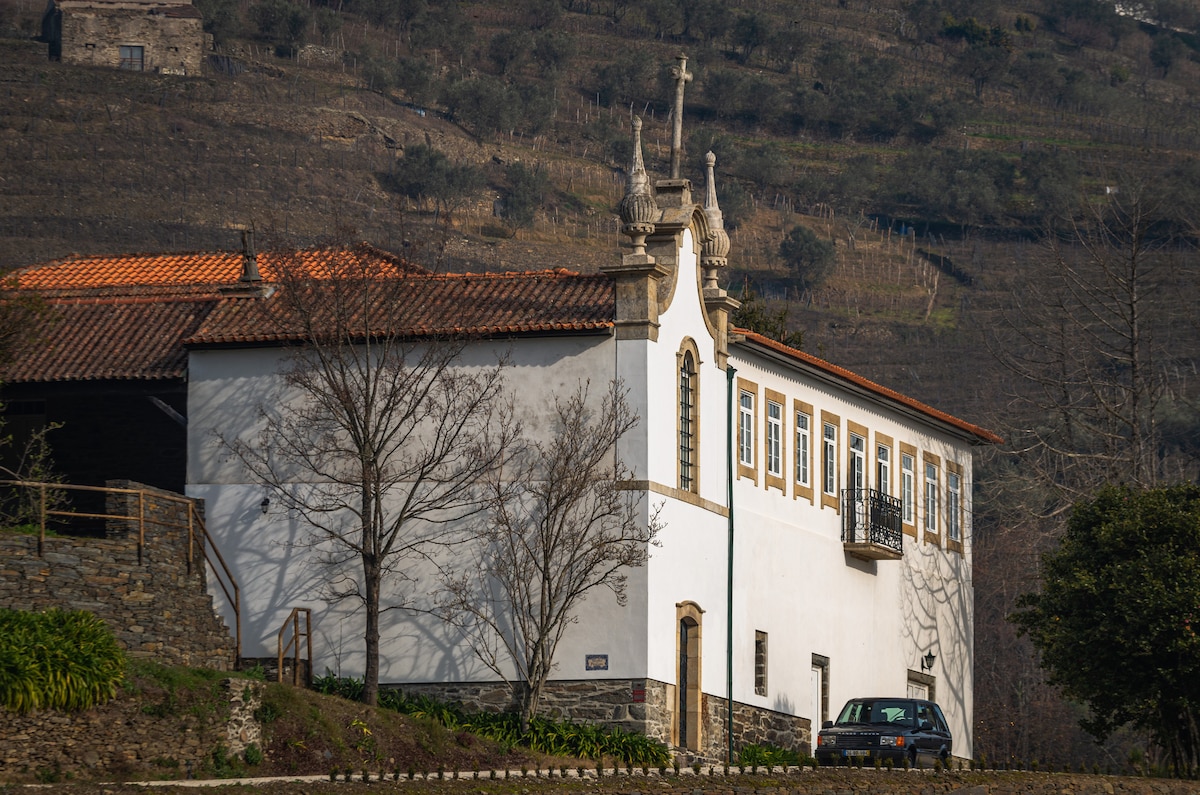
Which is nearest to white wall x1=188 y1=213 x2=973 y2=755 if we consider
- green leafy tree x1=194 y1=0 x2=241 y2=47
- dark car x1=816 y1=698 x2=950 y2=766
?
dark car x1=816 y1=698 x2=950 y2=766

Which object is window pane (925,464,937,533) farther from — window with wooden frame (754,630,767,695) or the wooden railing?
the wooden railing

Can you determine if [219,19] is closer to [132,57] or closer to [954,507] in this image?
[132,57]

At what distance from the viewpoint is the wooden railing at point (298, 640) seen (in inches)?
1478

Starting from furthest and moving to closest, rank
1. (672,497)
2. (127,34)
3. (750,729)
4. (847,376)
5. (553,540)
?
(127,34), (847,376), (750,729), (672,497), (553,540)

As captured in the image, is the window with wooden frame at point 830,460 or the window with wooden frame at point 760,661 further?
the window with wooden frame at point 830,460

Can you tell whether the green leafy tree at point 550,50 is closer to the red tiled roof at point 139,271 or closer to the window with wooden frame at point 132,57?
the window with wooden frame at point 132,57

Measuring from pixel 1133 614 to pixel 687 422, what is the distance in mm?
8681

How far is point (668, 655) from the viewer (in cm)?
3784

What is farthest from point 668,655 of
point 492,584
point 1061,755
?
point 1061,755

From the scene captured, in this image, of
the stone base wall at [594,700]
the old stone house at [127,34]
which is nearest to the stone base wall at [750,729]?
the stone base wall at [594,700]

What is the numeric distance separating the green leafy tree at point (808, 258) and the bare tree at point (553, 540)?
11961cm

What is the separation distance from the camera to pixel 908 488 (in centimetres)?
4944

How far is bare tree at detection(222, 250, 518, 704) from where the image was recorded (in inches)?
1463

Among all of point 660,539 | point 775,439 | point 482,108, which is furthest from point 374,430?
point 482,108
